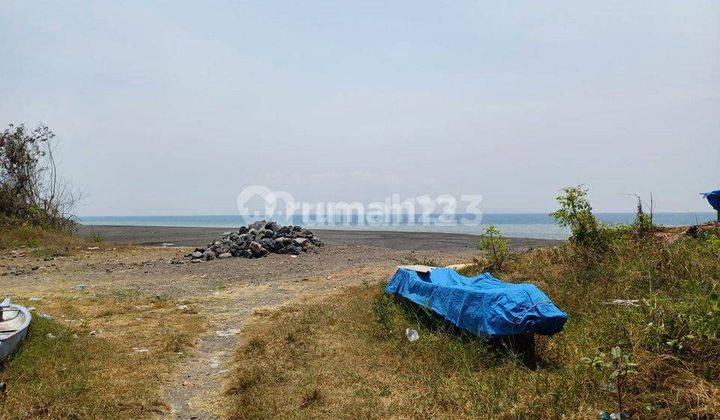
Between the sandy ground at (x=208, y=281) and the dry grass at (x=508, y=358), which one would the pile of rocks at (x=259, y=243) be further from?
the dry grass at (x=508, y=358)

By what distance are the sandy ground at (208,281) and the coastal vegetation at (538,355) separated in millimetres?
470

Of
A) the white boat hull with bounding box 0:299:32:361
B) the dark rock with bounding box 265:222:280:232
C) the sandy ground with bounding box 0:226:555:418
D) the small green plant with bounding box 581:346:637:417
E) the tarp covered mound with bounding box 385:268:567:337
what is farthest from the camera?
the dark rock with bounding box 265:222:280:232

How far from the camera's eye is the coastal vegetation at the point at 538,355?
457 cm

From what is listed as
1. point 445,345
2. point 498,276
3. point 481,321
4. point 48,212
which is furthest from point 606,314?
point 48,212

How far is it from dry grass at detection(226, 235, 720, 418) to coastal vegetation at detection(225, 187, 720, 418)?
0.06 ft

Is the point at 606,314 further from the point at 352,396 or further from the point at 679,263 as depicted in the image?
the point at 352,396

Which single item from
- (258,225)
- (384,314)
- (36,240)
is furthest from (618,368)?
(36,240)

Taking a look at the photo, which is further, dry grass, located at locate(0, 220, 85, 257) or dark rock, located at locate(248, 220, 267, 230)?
dark rock, located at locate(248, 220, 267, 230)

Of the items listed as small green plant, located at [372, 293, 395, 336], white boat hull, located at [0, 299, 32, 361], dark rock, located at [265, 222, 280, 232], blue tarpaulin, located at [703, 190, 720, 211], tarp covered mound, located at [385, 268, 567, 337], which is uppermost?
blue tarpaulin, located at [703, 190, 720, 211]

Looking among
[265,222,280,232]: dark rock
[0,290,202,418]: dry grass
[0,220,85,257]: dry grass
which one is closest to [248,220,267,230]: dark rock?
[265,222,280,232]: dark rock

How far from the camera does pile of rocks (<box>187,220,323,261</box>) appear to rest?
19734 mm

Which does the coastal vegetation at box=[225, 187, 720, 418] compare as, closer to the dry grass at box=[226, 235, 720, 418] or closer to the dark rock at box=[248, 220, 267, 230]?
the dry grass at box=[226, 235, 720, 418]

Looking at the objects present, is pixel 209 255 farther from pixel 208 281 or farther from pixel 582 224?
pixel 582 224

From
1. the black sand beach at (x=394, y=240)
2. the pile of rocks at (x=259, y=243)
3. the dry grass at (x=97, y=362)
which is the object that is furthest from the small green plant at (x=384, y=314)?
the black sand beach at (x=394, y=240)
